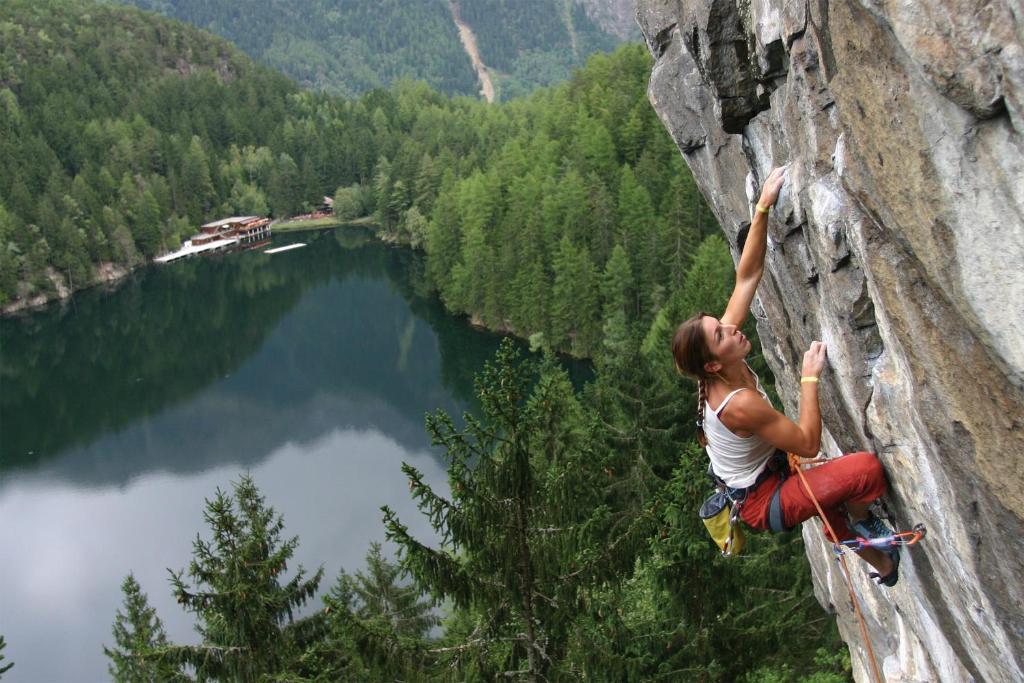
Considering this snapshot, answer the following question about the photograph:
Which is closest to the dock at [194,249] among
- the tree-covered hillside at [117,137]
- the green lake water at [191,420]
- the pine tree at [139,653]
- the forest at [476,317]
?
the tree-covered hillside at [117,137]

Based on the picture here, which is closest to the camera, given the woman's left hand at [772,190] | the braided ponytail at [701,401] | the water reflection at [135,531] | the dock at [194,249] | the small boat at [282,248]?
the braided ponytail at [701,401]

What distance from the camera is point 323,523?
2656 centimetres

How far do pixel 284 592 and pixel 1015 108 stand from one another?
10.9 metres

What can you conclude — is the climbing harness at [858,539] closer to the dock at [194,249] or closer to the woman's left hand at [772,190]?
the woman's left hand at [772,190]

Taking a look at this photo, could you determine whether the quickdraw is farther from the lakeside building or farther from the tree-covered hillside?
the lakeside building

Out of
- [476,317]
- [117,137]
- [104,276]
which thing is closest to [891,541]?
[476,317]

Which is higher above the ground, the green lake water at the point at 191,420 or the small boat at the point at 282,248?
the small boat at the point at 282,248

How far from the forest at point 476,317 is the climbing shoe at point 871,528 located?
3588 millimetres

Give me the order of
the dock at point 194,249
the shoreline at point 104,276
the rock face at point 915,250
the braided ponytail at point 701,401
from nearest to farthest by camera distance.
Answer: the rock face at point 915,250 < the braided ponytail at point 701,401 < the shoreline at point 104,276 < the dock at point 194,249

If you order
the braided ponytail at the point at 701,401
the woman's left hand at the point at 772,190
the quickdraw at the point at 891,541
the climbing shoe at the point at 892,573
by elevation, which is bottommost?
the climbing shoe at the point at 892,573

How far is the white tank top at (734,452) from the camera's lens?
15.9ft

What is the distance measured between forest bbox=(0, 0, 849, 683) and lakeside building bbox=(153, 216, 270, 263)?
2.58 metres

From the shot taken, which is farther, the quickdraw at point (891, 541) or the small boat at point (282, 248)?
the small boat at point (282, 248)

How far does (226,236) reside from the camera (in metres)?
79.5
